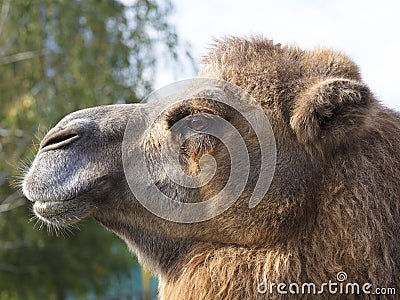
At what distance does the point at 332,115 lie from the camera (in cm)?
329

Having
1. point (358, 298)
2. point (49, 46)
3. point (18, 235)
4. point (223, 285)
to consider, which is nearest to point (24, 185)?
point (223, 285)

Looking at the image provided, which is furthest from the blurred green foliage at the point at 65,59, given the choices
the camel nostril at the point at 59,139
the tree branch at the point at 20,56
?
the camel nostril at the point at 59,139

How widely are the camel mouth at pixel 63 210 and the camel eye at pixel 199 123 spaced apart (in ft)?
2.20

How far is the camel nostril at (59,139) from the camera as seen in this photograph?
3537mm

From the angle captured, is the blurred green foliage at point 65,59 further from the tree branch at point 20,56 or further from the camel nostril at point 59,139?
the camel nostril at point 59,139

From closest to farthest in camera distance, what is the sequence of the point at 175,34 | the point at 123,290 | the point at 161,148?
1. the point at 161,148
2. the point at 175,34
3. the point at 123,290

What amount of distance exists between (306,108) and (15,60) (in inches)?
445

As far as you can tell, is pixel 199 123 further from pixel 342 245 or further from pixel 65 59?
pixel 65 59

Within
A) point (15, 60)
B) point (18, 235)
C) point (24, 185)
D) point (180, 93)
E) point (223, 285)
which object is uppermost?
point (180, 93)

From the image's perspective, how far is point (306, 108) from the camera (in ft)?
10.8

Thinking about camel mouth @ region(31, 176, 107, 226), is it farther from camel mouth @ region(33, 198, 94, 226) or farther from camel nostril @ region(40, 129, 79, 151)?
camel nostril @ region(40, 129, 79, 151)

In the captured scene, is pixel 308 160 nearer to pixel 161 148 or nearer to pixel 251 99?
pixel 251 99

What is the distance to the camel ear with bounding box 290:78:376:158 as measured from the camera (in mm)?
3230

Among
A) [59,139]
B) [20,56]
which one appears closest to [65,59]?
[20,56]
